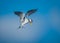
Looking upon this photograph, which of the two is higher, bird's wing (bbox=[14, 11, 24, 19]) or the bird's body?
bird's wing (bbox=[14, 11, 24, 19])

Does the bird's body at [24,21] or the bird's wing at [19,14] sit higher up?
the bird's wing at [19,14]

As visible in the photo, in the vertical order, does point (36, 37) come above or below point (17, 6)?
below

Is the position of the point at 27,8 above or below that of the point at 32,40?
above

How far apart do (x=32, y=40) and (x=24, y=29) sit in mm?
204

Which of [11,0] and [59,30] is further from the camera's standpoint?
[11,0]

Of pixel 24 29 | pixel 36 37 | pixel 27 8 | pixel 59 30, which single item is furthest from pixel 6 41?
pixel 59 30

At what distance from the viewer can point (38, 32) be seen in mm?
1989

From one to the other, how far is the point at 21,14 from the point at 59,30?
0.61 m

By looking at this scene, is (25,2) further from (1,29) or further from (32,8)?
(1,29)

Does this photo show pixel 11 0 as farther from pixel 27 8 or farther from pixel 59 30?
pixel 59 30

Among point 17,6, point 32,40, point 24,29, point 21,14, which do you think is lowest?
point 32,40

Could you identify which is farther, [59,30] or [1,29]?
[1,29]

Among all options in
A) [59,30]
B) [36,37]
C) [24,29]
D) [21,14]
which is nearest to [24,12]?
[21,14]

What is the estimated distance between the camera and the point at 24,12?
2.02 meters
